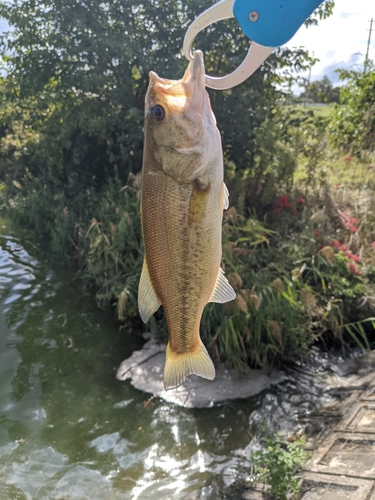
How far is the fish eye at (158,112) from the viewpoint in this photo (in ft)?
4.76

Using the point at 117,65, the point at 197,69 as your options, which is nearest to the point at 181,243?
the point at 197,69

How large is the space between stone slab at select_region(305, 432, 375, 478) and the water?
76cm

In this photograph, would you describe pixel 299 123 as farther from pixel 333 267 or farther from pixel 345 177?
pixel 333 267

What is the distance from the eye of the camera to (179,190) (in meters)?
1.49

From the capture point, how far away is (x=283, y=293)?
16.1ft

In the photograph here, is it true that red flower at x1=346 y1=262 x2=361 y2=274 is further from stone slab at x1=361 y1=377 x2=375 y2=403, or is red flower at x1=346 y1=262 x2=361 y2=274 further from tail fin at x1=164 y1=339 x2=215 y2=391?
tail fin at x1=164 y1=339 x2=215 y2=391

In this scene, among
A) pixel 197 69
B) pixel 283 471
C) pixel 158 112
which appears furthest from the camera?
pixel 283 471

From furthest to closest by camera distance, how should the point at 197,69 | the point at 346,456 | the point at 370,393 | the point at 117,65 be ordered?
the point at 117,65 < the point at 370,393 < the point at 346,456 < the point at 197,69

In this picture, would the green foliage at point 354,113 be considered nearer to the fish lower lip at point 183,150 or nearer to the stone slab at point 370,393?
the stone slab at point 370,393

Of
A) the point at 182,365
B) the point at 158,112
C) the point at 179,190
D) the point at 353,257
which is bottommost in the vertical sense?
the point at 353,257

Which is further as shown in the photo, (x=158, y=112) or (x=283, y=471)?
(x=283, y=471)

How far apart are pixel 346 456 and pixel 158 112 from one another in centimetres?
327

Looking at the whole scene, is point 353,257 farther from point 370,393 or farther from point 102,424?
point 102,424

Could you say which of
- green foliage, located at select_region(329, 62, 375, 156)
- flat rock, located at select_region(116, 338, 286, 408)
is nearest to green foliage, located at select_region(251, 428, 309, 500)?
flat rock, located at select_region(116, 338, 286, 408)
